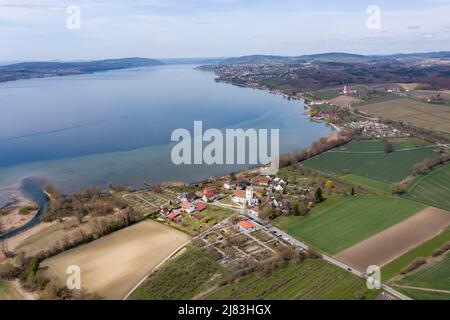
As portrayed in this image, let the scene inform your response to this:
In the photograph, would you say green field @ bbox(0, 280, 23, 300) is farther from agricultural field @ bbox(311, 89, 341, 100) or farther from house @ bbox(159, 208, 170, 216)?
agricultural field @ bbox(311, 89, 341, 100)

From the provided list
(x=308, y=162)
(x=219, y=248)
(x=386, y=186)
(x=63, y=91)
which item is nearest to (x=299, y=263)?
(x=219, y=248)

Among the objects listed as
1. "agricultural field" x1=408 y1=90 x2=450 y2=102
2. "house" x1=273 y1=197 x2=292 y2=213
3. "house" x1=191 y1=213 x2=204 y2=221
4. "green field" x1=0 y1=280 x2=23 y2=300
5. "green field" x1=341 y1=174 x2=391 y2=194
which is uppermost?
"agricultural field" x1=408 y1=90 x2=450 y2=102

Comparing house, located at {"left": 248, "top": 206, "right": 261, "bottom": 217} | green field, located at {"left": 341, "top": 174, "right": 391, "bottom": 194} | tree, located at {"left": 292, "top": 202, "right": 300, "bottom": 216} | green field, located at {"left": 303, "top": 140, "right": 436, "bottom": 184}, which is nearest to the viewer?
tree, located at {"left": 292, "top": 202, "right": 300, "bottom": 216}

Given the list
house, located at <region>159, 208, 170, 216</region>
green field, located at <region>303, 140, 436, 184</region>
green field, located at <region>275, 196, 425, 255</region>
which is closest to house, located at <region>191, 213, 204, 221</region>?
house, located at <region>159, 208, 170, 216</region>

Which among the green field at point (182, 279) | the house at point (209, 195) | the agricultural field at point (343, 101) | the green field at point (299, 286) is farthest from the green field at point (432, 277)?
the agricultural field at point (343, 101)

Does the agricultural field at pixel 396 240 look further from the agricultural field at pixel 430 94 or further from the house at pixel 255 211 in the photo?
the agricultural field at pixel 430 94
